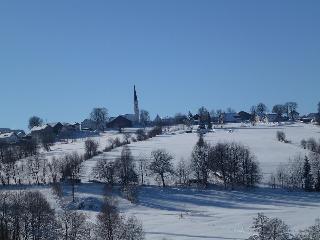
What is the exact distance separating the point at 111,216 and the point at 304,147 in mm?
90619

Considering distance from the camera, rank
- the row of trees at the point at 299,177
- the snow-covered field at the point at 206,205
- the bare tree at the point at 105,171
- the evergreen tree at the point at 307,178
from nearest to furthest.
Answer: the snow-covered field at the point at 206,205 → the bare tree at the point at 105,171 → the evergreen tree at the point at 307,178 → the row of trees at the point at 299,177

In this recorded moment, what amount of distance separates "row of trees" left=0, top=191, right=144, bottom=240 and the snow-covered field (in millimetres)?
9201

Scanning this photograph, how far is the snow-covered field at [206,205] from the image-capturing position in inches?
3000

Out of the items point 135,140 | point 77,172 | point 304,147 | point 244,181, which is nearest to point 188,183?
point 244,181

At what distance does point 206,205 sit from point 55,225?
36469 millimetres

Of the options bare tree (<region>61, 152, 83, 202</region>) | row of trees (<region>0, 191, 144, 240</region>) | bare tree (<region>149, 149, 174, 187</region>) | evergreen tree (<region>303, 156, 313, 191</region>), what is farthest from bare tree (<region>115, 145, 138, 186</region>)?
row of trees (<region>0, 191, 144, 240</region>)

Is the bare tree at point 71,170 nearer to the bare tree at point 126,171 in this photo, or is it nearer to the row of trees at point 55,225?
the bare tree at point 126,171

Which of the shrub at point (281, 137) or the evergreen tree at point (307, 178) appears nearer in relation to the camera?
the evergreen tree at point (307, 178)

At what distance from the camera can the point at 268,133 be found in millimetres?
181125

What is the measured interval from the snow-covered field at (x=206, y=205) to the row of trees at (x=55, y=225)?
30.2 feet

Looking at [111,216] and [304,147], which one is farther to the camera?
[304,147]

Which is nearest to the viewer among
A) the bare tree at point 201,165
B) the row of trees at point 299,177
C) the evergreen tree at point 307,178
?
the evergreen tree at point 307,178

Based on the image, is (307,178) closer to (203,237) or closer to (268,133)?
(203,237)

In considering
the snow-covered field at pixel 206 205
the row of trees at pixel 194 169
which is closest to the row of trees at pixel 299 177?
the snow-covered field at pixel 206 205
